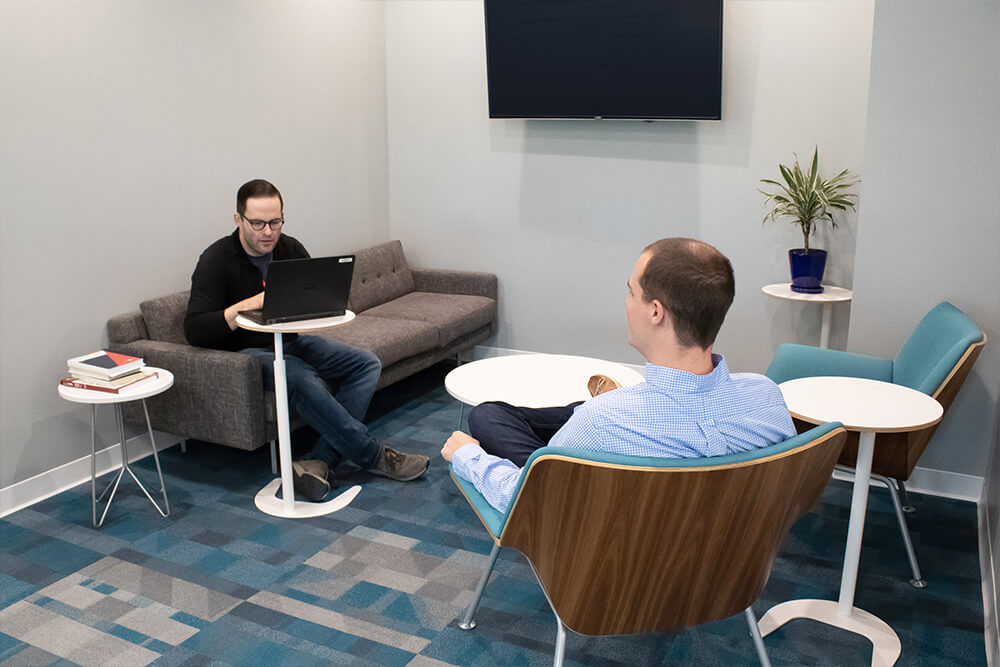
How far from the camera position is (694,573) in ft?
6.24

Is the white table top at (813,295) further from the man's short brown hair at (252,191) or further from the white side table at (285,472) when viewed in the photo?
the man's short brown hair at (252,191)

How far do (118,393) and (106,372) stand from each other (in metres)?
0.10

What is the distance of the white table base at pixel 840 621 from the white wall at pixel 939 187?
117cm

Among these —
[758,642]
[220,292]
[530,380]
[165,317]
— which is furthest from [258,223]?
[758,642]

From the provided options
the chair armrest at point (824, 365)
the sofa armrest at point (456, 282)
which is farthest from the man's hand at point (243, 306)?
the sofa armrest at point (456, 282)

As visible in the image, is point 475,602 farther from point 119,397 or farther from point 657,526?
point 119,397

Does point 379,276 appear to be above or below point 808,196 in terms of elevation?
below

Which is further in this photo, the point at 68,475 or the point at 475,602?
the point at 68,475

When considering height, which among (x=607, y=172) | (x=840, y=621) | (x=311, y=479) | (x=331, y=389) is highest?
(x=607, y=172)

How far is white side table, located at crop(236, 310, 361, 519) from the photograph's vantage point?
127 inches

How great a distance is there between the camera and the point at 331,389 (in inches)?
155

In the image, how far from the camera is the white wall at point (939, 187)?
128 inches

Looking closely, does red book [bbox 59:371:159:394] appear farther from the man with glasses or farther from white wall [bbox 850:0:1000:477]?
white wall [bbox 850:0:1000:477]

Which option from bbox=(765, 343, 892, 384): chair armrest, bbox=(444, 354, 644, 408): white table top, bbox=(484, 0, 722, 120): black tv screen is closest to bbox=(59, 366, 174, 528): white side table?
bbox=(444, 354, 644, 408): white table top
